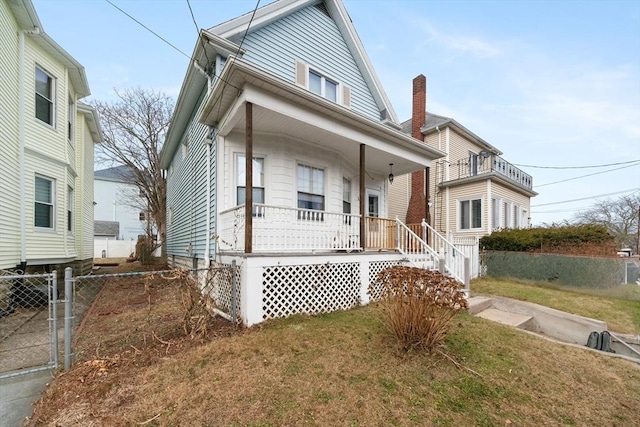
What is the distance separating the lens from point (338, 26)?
Answer: 1048cm

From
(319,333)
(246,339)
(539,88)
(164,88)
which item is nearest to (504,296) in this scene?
(319,333)

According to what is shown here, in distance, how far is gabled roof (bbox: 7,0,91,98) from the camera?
23.3ft

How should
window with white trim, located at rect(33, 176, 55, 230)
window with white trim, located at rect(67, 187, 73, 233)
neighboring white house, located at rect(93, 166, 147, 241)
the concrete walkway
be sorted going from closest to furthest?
the concrete walkway → window with white trim, located at rect(33, 176, 55, 230) → window with white trim, located at rect(67, 187, 73, 233) → neighboring white house, located at rect(93, 166, 147, 241)

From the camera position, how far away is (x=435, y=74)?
1647 centimetres

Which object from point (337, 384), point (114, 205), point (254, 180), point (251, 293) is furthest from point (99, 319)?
point (114, 205)

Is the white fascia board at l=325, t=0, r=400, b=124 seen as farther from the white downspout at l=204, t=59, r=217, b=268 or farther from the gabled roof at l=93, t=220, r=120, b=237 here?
the gabled roof at l=93, t=220, r=120, b=237

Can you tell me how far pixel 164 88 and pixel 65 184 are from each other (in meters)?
14.2

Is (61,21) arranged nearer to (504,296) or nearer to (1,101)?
(1,101)

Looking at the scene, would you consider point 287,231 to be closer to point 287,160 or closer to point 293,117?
point 287,160

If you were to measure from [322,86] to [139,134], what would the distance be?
1643 cm

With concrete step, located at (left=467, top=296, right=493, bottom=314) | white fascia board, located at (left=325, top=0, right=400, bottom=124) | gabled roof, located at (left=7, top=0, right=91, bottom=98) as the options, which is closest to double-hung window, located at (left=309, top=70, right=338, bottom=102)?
white fascia board, located at (left=325, top=0, right=400, bottom=124)

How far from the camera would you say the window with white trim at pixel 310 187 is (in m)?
7.91

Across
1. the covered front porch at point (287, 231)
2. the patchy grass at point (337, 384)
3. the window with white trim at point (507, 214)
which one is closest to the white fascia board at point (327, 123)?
the covered front porch at point (287, 231)

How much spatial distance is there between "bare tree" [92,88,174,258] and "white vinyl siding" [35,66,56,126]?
1100cm
